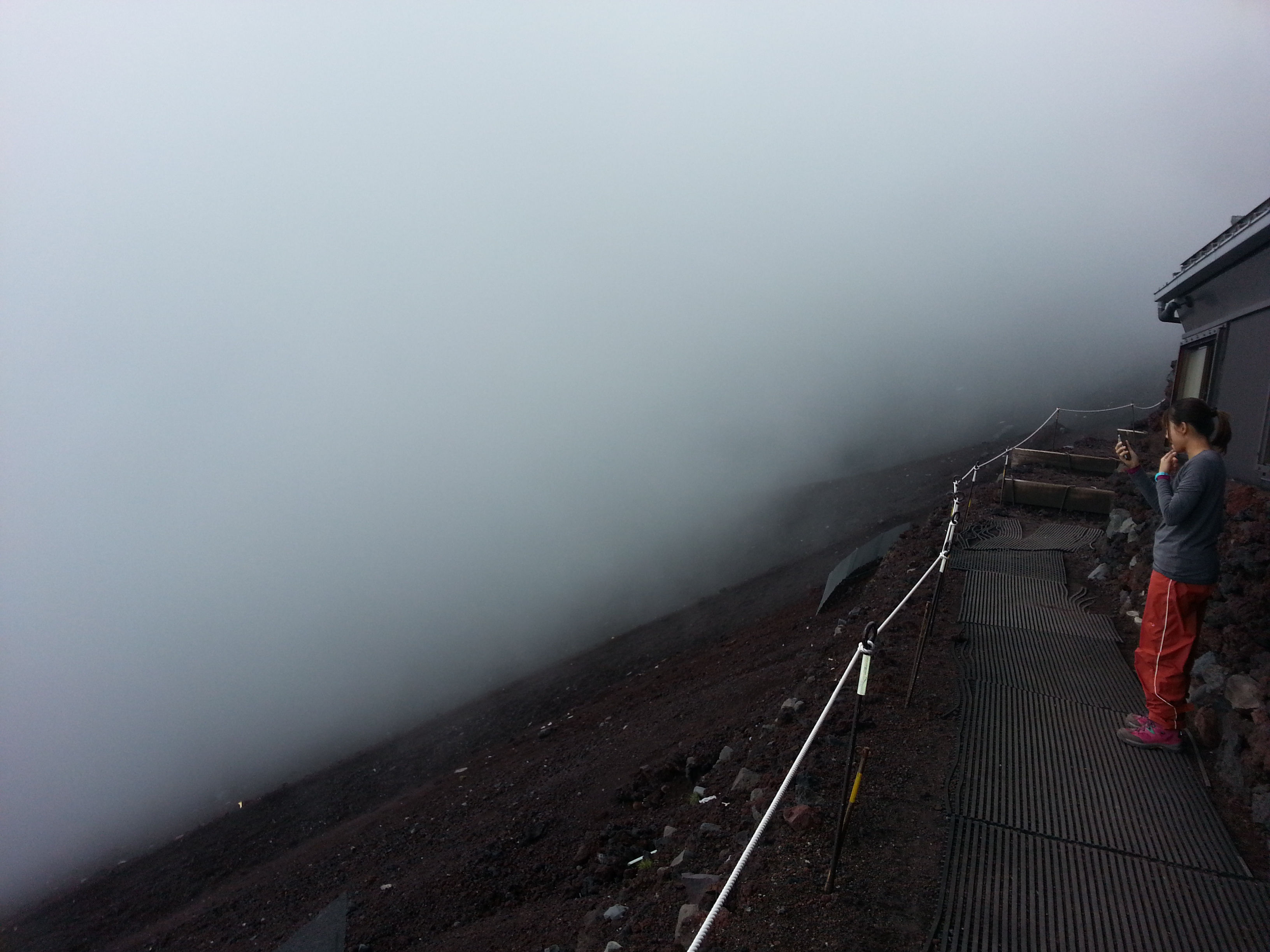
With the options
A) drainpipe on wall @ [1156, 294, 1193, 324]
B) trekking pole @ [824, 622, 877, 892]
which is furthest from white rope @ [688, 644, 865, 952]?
drainpipe on wall @ [1156, 294, 1193, 324]

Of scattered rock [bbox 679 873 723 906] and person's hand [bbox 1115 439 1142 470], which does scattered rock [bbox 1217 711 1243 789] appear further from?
scattered rock [bbox 679 873 723 906]

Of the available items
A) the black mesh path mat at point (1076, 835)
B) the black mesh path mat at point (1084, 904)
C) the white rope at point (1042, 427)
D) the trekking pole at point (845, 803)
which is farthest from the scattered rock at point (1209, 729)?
the white rope at point (1042, 427)

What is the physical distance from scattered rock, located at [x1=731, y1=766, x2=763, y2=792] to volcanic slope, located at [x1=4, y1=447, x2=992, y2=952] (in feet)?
0.14

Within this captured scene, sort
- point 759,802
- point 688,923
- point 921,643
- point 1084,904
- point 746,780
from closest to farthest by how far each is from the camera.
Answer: point 1084,904 < point 688,923 < point 759,802 < point 746,780 < point 921,643

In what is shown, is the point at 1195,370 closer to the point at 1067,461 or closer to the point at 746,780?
the point at 1067,461

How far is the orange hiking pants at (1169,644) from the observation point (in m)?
3.60

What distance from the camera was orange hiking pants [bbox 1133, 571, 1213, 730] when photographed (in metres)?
3.60

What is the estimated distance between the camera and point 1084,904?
9.43ft

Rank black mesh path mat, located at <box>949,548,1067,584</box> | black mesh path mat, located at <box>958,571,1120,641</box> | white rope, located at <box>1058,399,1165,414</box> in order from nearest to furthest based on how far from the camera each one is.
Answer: black mesh path mat, located at <box>958,571,1120,641</box>
black mesh path mat, located at <box>949,548,1067,584</box>
white rope, located at <box>1058,399,1165,414</box>

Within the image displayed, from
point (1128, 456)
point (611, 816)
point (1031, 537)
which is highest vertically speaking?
point (1128, 456)

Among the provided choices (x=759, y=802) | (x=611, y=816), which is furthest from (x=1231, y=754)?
(x=611, y=816)

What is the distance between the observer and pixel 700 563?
56.9 feet

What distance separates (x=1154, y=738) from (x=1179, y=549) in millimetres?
1103

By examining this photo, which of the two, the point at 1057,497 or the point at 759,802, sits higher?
the point at 1057,497
